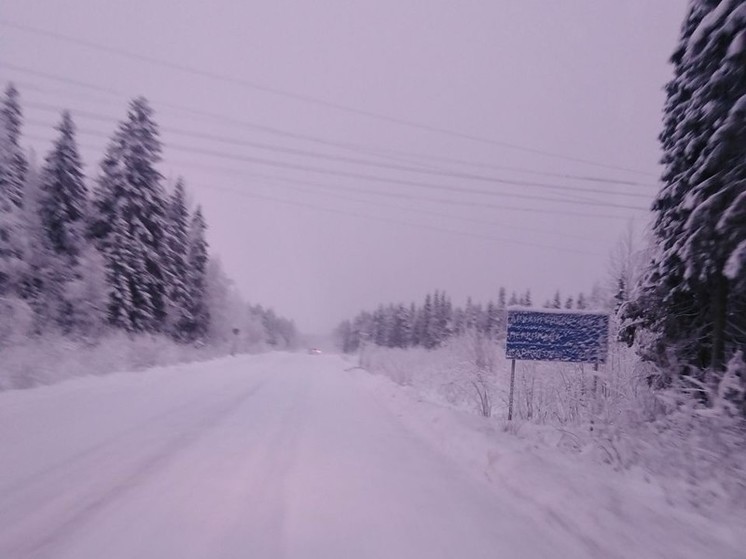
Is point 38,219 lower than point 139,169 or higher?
lower

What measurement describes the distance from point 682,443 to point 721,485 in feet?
2.83

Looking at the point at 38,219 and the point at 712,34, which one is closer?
the point at 712,34

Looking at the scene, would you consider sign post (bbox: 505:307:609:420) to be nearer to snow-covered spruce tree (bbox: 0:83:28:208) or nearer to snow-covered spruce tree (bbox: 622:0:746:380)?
snow-covered spruce tree (bbox: 622:0:746:380)

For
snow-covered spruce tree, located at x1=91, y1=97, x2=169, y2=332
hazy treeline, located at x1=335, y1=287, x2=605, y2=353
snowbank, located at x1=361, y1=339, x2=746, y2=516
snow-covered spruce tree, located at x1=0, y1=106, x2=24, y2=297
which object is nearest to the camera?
snowbank, located at x1=361, y1=339, x2=746, y2=516

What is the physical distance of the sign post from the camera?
9195mm

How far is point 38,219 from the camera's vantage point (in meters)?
23.9

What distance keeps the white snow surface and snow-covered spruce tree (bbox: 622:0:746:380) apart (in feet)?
9.62

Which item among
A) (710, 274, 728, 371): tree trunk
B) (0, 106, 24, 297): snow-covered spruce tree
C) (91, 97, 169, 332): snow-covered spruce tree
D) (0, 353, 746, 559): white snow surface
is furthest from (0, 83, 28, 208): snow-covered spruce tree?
(710, 274, 728, 371): tree trunk

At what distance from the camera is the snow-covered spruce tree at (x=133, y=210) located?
2377 centimetres

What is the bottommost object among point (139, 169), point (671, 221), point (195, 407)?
point (195, 407)

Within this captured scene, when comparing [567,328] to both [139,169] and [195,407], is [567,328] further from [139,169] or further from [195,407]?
[139,169]

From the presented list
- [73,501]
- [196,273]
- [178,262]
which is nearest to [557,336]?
[73,501]

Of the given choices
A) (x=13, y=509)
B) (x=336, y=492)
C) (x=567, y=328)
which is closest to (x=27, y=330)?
(x=13, y=509)

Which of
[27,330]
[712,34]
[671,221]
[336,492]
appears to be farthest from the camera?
[27,330]
